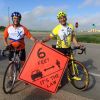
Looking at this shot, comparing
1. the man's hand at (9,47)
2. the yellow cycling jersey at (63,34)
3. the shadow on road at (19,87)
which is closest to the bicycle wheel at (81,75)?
the yellow cycling jersey at (63,34)

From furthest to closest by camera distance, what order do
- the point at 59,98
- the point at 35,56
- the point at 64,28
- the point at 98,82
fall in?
the point at 98,82 < the point at 64,28 < the point at 35,56 < the point at 59,98

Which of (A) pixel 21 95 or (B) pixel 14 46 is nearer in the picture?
(A) pixel 21 95

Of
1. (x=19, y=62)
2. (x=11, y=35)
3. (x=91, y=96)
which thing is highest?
(x=11, y=35)

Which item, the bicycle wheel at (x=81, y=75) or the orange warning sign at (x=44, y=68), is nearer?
the orange warning sign at (x=44, y=68)

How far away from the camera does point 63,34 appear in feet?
29.8

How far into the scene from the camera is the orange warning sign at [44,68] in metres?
8.20

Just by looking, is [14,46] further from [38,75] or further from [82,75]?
[82,75]

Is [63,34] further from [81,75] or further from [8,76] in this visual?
[8,76]

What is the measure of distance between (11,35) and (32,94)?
1672mm

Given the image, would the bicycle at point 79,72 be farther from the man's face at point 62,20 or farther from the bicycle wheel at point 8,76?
the bicycle wheel at point 8,76

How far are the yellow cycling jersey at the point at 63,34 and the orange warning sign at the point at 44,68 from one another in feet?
2.10

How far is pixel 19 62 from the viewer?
8.85 metres

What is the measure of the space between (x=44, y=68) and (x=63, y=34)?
1.20 m

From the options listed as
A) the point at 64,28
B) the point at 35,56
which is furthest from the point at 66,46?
the point at 35,56
